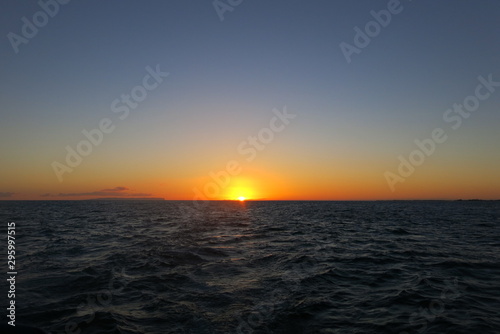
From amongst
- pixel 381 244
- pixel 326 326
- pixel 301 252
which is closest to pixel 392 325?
pixel 326 326

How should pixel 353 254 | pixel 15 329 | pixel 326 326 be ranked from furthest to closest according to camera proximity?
pixel 353 254
pixel 326 326
pixel 15 329

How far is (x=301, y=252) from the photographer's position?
19.3 meters

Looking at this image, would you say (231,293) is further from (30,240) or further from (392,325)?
(30,240)

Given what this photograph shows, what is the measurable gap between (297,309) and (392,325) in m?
2.81

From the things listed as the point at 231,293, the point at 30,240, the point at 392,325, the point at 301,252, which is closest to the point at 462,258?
the point at 301,252

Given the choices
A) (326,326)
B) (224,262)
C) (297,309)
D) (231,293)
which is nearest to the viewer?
(326,326)

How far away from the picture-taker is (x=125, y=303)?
33.4 ft

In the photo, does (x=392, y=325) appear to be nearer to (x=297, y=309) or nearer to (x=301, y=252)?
(x=297, y=309)

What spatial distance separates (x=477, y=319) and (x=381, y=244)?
47.7 ft

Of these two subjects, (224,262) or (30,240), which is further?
(30,240)

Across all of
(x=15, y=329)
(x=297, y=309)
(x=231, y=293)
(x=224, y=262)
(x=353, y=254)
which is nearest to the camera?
(x=15, y=329)

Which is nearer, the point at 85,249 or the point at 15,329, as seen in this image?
the point at 15,329

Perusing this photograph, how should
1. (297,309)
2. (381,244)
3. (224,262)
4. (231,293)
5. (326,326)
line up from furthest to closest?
(381,244), (224,262), (231,293), (297,309), (326,326)

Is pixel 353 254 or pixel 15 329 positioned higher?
pixel 15 329
